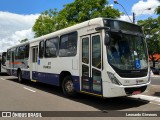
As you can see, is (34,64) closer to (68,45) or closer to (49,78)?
(49,78)

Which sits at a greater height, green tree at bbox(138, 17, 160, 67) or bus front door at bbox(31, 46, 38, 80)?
green tree at bbox(138, 17, 160, 67)

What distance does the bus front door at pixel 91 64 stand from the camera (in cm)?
964

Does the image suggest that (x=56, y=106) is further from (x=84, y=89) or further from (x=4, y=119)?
(x=4, y=119)

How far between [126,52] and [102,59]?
3.14ft

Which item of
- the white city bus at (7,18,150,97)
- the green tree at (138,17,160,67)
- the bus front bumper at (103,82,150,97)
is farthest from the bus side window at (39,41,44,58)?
the green tree at (138,17,160,67)

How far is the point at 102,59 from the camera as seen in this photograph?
9.39 meters

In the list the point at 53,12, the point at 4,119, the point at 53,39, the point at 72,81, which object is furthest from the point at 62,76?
the point at 53,12

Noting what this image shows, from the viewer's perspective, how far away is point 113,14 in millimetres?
39844

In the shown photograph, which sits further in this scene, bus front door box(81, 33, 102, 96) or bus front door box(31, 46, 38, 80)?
bus front door box(31, 46, 38, 80)

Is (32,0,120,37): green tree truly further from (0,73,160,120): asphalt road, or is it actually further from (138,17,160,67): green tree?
(0,73,160,120): asphalt road

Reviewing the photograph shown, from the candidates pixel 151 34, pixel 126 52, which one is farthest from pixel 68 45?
pixel 151 34

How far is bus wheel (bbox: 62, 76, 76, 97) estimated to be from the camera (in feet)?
38.0

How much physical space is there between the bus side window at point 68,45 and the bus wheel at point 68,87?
1102 millimetres

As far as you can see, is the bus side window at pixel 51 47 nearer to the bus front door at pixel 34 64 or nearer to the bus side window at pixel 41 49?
the bus side window at pixel 41 49
